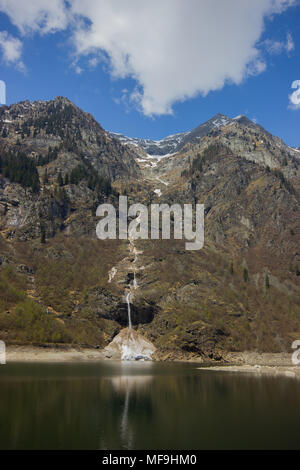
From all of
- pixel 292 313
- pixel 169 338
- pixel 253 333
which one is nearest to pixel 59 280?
pixel 169 338

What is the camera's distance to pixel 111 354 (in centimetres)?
11762

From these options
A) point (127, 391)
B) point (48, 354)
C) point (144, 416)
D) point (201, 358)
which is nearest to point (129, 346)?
point (201, 358)

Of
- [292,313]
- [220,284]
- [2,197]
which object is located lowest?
[292,313]

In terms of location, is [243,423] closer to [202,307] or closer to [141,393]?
[141,393]

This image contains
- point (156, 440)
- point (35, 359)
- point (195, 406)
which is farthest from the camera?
point (35, 359)

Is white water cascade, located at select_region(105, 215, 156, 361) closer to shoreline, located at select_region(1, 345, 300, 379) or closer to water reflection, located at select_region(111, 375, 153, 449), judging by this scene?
shoreline, located at select_region(1, 345, 300, 379)

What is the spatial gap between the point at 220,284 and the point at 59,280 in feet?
214

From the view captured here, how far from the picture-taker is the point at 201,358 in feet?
379

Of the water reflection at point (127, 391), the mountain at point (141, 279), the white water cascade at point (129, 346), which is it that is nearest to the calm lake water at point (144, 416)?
the water reflection at point (127, 391)

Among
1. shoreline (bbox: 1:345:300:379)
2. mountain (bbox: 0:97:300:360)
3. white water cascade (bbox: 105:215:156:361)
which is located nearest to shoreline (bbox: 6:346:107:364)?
shoreline (bbox: 1:345:300:379)

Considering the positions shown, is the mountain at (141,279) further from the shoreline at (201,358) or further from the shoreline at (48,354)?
the shoreline at (48,354)

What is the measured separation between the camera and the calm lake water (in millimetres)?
26188

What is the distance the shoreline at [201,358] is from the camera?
93500mm

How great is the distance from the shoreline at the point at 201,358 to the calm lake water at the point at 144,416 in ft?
134
